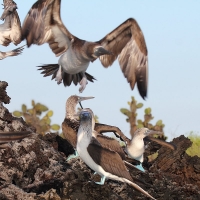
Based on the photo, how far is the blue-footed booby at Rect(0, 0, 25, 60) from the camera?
16.2 meters

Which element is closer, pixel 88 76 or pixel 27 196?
pixel 27 196

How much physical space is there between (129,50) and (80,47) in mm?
1305

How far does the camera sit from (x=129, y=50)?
578 inches

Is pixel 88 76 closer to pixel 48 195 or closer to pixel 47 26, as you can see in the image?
pixel 47 26

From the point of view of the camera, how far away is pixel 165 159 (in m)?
11.9

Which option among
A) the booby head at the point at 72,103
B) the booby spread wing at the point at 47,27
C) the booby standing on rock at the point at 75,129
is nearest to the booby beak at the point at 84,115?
the booby standing on rock at the point at 75,129

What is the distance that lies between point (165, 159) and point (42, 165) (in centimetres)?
254

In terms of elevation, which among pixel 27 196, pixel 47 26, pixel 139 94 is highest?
pixel 47 26

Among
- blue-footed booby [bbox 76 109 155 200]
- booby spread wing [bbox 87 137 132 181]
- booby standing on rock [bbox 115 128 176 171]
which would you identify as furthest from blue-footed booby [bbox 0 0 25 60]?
booby spread wing [bbox 87 137 132 181]

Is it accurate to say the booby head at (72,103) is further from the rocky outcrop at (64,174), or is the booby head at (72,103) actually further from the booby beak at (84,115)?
the booby beak at (84,115)

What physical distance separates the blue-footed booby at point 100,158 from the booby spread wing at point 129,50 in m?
4.53

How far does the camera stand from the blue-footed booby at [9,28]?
16.2 metres

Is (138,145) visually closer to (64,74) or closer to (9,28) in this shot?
(64,74)

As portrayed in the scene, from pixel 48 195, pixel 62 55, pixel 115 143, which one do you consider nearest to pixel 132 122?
pixel 62 55
